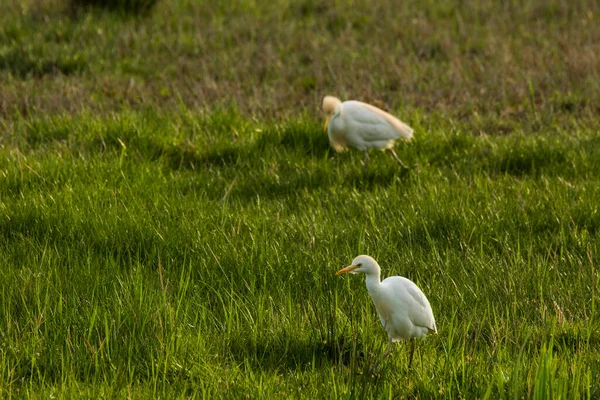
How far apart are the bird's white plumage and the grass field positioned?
18 cm

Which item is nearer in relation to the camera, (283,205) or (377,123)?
(283,205)

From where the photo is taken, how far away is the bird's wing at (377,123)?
7040 millimetres

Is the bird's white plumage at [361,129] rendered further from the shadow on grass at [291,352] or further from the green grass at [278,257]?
the shadow on grass at [291,352]

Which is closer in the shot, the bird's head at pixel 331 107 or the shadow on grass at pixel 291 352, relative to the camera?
the shadow on grass at pixel 291 352

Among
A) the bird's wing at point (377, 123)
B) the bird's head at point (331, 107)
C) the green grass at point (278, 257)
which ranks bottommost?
the green grass at point (278, 257)

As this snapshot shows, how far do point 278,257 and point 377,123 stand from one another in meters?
2.27

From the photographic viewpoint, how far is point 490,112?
27.7 feet

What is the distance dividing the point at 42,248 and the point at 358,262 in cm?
216

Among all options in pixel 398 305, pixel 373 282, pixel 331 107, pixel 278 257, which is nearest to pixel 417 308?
pixel 398 305

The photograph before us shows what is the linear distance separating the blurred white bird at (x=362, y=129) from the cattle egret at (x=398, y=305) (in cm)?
290

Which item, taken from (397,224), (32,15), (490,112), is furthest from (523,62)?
(32,15)

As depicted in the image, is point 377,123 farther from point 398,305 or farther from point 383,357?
point 383,357

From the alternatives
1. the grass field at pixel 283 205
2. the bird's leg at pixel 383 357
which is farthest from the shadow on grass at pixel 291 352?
the bird's leg at pixel 383 357

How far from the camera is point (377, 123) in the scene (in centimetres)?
709
